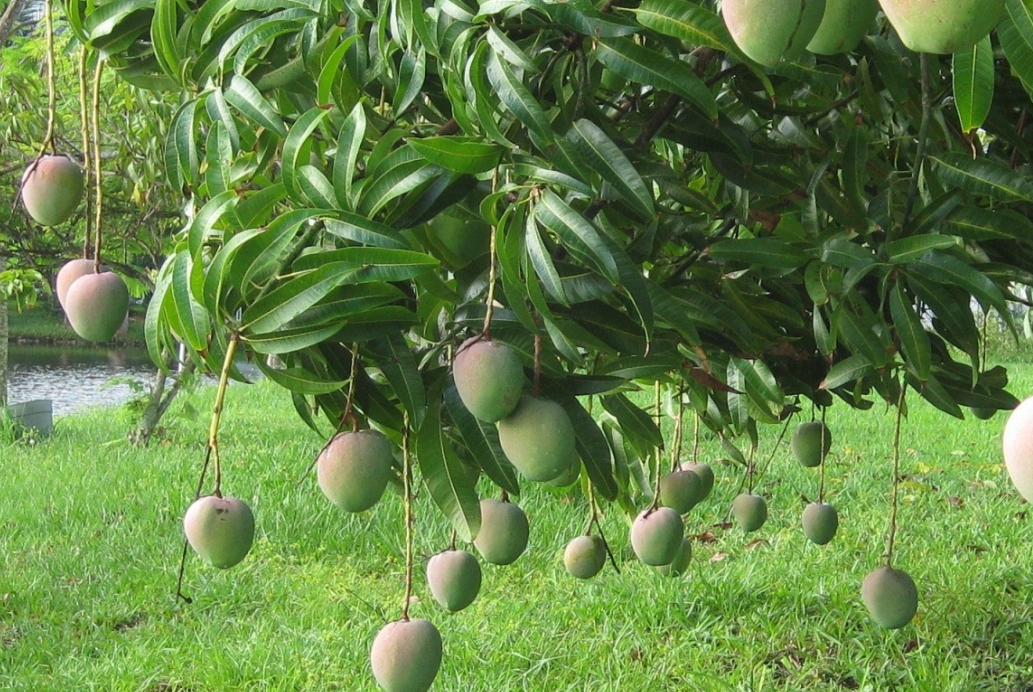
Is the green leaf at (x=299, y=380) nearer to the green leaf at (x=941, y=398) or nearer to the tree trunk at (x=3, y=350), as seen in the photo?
the green leaf at (x=941, y=398)

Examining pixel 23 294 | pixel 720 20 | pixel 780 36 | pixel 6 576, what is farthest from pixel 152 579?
pixel 780 36

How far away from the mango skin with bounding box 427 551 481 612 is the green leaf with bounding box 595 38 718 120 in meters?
0.51

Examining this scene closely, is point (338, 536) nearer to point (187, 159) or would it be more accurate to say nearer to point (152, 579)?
point (152, 579)

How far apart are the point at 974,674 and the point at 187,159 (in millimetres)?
2004

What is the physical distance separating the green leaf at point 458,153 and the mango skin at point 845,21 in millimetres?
272

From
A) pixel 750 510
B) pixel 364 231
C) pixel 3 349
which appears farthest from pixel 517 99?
pixel 3 349

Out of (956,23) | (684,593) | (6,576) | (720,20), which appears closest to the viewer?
(956,23)

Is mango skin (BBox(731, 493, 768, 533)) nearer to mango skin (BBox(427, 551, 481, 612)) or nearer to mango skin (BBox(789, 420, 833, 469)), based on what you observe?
mango skin (BBox(789, 420, 833, 469))

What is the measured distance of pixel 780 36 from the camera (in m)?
0.45

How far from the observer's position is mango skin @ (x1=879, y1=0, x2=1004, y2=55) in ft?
1.16

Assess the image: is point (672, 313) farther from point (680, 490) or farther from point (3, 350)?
point (3, 350)

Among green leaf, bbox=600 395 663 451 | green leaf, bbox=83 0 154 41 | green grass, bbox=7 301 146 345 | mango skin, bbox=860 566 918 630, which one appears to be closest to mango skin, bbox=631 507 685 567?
green leaf, bbox=600 395 663 451

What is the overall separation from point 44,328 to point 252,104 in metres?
18.4

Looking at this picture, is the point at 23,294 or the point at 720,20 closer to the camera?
the point at 720,20
